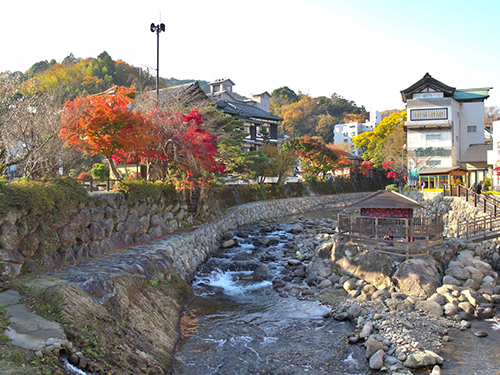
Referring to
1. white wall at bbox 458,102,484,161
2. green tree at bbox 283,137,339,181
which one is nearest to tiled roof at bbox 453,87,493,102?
white wall at bbox 458,102,484,161

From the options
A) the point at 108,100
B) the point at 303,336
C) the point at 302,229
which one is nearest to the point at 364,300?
the point at 303,336

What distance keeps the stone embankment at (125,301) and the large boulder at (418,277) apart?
8457 millimetres

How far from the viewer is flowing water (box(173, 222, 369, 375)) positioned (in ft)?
30.7

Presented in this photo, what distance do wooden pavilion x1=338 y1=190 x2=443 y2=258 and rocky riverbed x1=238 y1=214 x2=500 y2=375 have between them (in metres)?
0.51

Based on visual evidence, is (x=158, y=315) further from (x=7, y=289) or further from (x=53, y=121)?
(x=53, y=121)

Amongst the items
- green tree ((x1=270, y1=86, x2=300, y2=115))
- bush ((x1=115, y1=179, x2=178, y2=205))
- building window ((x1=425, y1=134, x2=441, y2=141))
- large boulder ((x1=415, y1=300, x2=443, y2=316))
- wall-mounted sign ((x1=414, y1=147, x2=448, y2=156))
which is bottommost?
large boulder ((x1=415, y1=300, x2=443, y2=316))

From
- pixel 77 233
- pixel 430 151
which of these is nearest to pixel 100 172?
pixel 77 233

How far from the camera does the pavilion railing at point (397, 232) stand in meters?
15.6

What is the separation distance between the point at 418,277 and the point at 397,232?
326 cm

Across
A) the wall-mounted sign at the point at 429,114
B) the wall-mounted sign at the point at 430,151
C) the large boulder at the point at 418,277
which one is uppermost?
the wall-mounted sign at the point at 429,114

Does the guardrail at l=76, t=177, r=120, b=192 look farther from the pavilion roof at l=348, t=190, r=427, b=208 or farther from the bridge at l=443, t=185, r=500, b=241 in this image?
the bridge at l=443, t=185, r=500, b=241

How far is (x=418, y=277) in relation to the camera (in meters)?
14.1

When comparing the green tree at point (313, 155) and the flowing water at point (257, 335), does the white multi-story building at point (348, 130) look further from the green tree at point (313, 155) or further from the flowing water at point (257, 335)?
the flowing water at point (257, 335)

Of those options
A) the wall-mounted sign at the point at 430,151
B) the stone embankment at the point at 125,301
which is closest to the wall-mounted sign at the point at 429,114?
the wall-mounted sign at the point at 430,151
